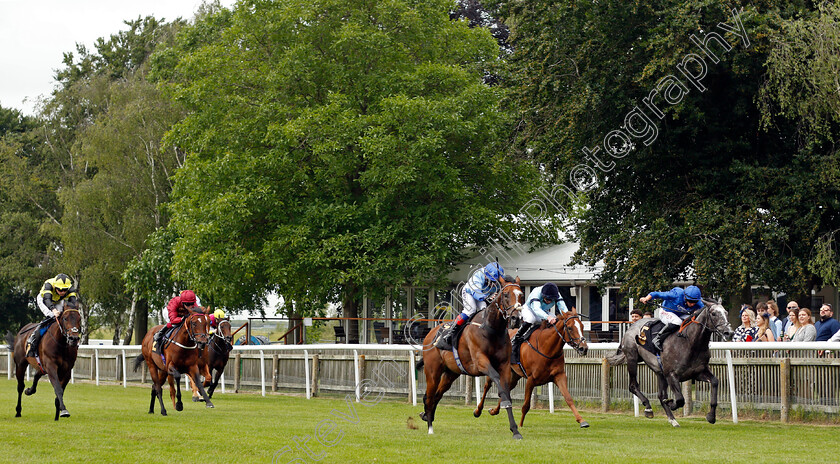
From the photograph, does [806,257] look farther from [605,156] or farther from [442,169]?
[442,169]

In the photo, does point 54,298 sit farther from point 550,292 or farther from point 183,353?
point 550,292

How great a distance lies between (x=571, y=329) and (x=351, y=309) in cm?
1910

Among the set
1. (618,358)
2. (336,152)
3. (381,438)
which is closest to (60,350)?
(381,438)

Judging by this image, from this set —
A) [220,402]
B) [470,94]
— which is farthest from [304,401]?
[470,94]

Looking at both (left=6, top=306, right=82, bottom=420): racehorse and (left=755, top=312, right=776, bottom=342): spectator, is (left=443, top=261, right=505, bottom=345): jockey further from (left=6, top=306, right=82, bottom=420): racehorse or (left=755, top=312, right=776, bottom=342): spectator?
(left=6, top=306, right=82, bottom=420): racehorse

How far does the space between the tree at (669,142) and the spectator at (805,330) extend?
5517 millimetres

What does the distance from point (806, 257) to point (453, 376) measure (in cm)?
1081

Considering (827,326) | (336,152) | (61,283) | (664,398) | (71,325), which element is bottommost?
(664,398)

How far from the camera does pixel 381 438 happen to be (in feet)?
36.2

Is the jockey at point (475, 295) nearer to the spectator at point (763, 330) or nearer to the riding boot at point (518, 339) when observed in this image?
the riding boot at point (518, 339)

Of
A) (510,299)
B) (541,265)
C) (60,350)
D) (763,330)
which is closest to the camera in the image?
A: (510,299)

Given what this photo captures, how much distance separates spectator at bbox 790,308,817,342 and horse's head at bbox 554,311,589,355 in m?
3.63

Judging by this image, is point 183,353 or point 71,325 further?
point 183,353

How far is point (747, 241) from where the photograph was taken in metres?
20.1
